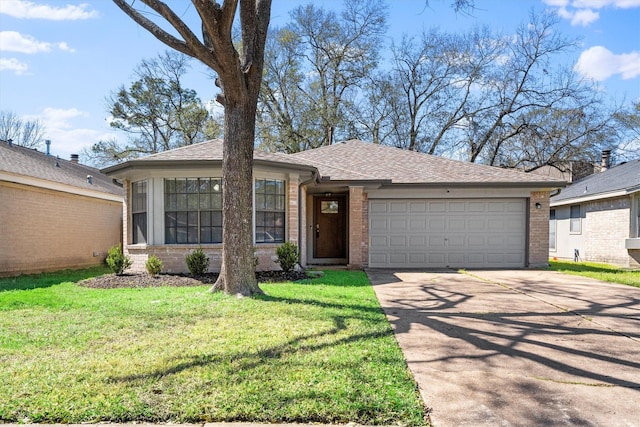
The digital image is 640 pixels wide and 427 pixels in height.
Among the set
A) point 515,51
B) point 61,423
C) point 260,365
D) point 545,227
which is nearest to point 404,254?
point 545,227

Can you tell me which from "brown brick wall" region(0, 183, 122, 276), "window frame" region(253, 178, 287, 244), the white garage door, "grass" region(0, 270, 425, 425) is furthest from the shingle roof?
the white garage door

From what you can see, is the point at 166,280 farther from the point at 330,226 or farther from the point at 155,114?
the point at 155,114

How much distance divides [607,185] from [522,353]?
47.4 feet

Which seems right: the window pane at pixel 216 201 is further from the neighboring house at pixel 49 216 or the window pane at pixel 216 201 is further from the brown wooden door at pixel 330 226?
the neighboring house at pixel 49 216

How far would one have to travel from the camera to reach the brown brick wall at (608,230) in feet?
46.2

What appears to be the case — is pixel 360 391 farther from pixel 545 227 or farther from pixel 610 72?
pixel 610 72

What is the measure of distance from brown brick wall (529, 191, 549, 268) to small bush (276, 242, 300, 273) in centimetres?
721

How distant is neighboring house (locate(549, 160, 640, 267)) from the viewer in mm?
13781

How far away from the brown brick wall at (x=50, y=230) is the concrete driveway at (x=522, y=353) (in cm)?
926

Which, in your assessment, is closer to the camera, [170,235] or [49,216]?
[170,235]

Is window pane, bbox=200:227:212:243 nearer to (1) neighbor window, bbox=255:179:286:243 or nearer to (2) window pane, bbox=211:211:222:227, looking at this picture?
(2) window pane, bbox=211:211:222:227

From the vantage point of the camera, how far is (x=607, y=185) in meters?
15.2

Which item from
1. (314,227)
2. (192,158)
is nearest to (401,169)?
(314,227)

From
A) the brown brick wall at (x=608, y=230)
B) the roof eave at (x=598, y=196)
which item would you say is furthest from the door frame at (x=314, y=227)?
the brown brick wall at (x=608, y=230)
